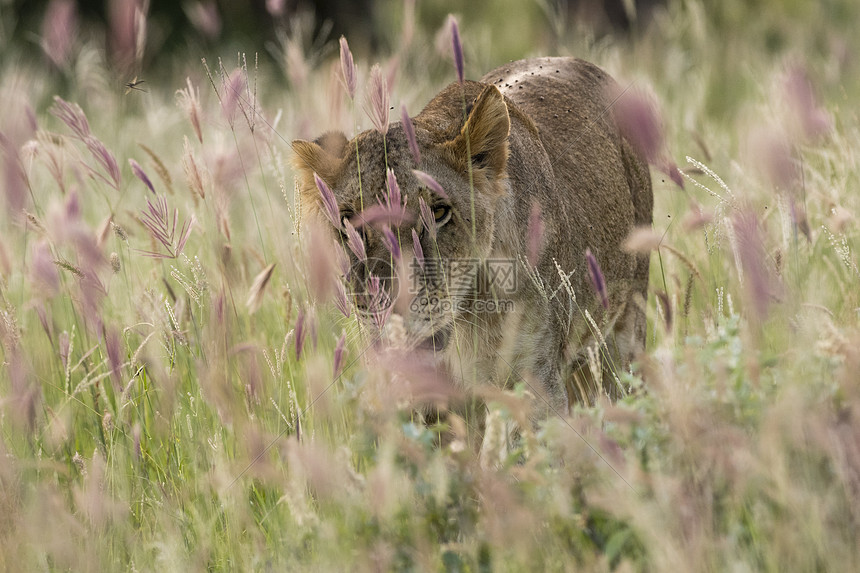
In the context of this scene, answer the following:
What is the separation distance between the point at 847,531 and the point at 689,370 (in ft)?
1.54

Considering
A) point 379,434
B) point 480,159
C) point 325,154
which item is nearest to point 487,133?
point 480,159

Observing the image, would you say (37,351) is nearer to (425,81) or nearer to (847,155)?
(847,155)

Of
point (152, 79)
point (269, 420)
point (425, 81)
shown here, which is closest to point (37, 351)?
point (269, 420)

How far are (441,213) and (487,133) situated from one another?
35cm

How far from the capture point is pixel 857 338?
232 centimetres

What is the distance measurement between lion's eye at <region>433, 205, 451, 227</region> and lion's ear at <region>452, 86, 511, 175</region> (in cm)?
20

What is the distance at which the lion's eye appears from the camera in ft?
11.5

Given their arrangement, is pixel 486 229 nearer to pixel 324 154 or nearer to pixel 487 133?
pixel 487 133

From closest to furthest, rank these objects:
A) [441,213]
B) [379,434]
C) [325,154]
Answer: [379,434]
[441,213]
[325,154]

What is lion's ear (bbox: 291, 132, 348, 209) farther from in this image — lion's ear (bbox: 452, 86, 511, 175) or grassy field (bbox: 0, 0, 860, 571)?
lion's ear (bbox: 452, 86, 511, 175)

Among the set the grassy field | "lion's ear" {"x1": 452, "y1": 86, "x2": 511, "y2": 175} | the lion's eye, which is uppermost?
"lion's ear" {"x1": 452, "y1": 86, "x2": 511, "y2": 175}

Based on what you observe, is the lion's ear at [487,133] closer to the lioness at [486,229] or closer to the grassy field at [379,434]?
the lioness at [486,229]

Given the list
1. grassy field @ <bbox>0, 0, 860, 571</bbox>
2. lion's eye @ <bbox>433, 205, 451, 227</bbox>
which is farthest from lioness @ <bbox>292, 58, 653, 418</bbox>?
grassy field @ <bbox>0, 0, 860, 571</bbox>

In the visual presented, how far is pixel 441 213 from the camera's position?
11.6ft
